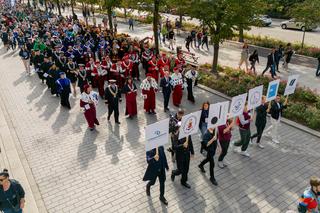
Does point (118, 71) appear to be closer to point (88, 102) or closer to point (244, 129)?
point (88, 102)

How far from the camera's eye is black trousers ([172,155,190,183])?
8633 mm

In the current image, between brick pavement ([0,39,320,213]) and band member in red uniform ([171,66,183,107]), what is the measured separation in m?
0.96

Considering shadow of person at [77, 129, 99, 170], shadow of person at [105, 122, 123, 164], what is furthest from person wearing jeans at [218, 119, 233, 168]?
shadow of person at [77, 129, 99, 170]

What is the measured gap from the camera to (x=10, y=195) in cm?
666

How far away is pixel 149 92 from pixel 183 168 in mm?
5164

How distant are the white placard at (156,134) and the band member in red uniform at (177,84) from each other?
6294mm

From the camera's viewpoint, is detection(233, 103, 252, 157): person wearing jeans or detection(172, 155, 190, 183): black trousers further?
detection(233, 103, 252, 157): person wearing jeans

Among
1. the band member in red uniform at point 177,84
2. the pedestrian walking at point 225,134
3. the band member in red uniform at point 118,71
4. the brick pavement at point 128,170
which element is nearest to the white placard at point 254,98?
the pedestrian walking at point 225,134

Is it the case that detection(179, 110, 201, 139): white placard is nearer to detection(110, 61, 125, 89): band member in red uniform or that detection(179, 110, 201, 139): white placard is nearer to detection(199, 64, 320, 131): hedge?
detection(199, 64, 320, 131): hedge

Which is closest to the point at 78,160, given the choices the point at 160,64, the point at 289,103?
the point at 160,64

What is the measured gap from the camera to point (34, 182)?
30.8 feet

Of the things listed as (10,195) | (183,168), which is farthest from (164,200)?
(10,195)

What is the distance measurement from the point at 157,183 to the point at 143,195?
0.61m

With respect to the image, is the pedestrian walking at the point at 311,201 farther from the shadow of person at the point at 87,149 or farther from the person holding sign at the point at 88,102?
the person holding sign at the point at 88,102
